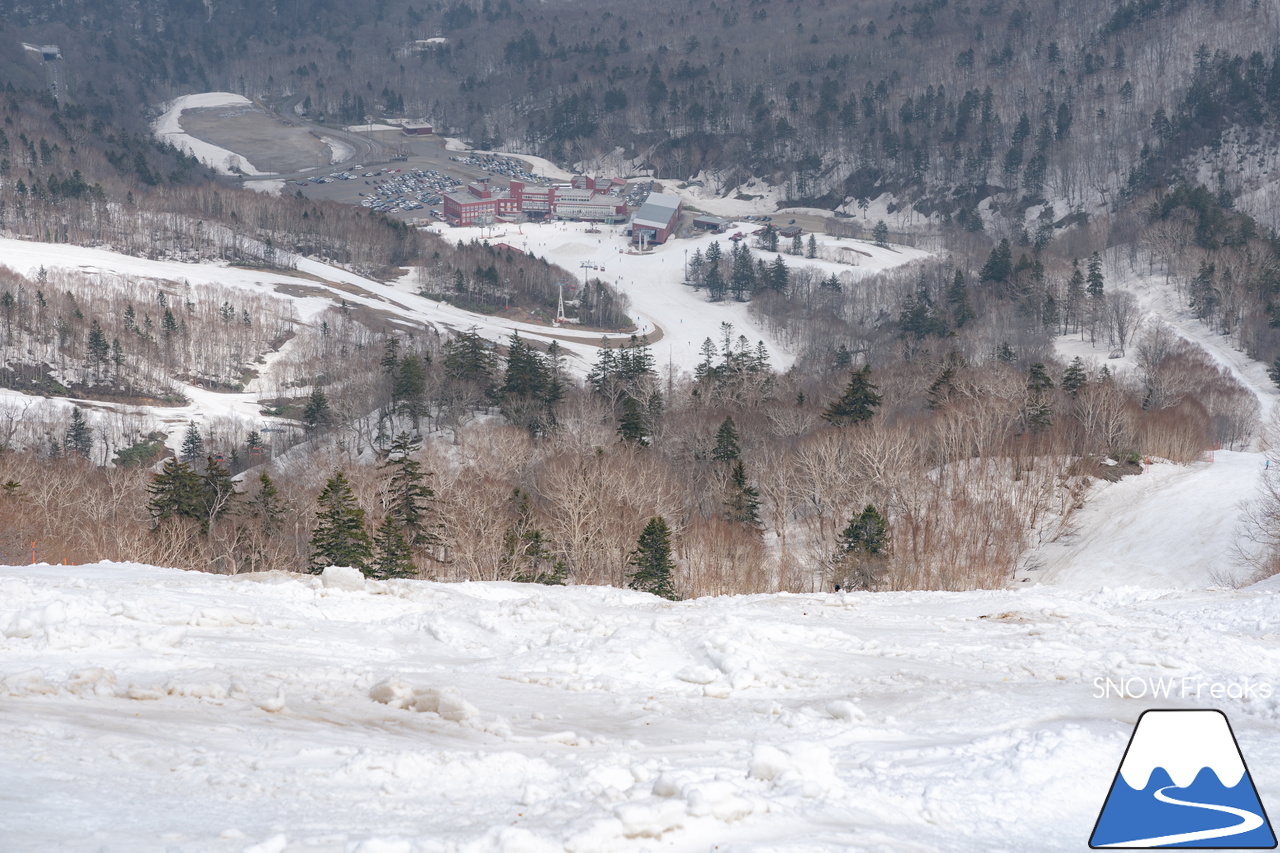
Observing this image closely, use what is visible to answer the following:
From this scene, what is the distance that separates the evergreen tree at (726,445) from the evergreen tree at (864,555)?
49.7 ft

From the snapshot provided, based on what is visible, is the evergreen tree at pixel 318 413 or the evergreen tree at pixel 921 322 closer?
Answer: the evergreen tree at pixel 318 413

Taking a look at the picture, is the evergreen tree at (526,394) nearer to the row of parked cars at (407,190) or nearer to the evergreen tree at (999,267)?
the evergreen tree at (999,267)

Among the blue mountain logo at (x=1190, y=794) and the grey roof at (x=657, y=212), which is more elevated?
the grey roof at (x=657, y=212)

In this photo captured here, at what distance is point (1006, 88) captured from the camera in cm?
17800

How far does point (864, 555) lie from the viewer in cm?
3669

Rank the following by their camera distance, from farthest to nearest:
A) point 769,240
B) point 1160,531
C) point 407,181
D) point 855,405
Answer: point 407,181 → point 769,240 → point 855,405 → point 1160,531

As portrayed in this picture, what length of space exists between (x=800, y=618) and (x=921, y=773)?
8257mm

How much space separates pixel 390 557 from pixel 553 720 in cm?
2315

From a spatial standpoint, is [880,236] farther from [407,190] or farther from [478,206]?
[407,190]

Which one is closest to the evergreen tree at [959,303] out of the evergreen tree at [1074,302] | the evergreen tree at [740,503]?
the evergreen tree at [1074,302]

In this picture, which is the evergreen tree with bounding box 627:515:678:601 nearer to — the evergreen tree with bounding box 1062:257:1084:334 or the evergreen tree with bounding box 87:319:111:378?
the evergreen tree with bounding box 1062:257:1084:334

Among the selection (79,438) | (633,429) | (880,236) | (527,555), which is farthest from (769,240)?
(527,555)

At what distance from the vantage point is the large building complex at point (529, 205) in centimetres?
15800

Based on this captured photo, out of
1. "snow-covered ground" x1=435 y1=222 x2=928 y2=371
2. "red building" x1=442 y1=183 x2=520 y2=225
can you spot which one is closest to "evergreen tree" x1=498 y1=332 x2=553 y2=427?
"snow-covered ground" x1=435 y1=222 x2=928 y2=371
